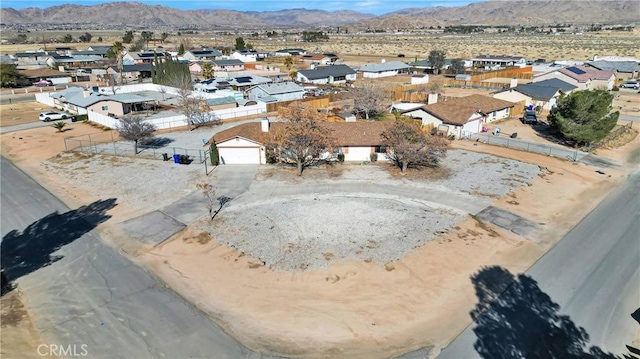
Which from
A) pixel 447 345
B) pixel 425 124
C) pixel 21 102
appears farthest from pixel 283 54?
pixel 447 345

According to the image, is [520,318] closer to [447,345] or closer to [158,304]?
[447,345]

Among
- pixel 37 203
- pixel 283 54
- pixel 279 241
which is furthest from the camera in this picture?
pixel 283 54

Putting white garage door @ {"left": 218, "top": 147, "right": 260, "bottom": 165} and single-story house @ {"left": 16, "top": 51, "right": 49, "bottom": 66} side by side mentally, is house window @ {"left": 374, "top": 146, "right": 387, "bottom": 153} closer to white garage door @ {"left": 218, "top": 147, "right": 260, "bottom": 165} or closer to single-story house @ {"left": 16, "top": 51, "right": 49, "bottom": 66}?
white garage door @ {"left": 218, "top": 147, "right": 260, "bottom": 165}

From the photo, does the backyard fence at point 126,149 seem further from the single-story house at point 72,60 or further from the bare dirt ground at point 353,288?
the single-story house at point 72,60

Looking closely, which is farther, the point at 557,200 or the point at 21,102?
the point at 21,102

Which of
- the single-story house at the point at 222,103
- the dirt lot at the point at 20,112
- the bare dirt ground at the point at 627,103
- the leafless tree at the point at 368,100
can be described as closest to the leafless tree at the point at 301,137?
the leafless tree at the point at 368,100

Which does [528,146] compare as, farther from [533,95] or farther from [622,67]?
[622,67]
